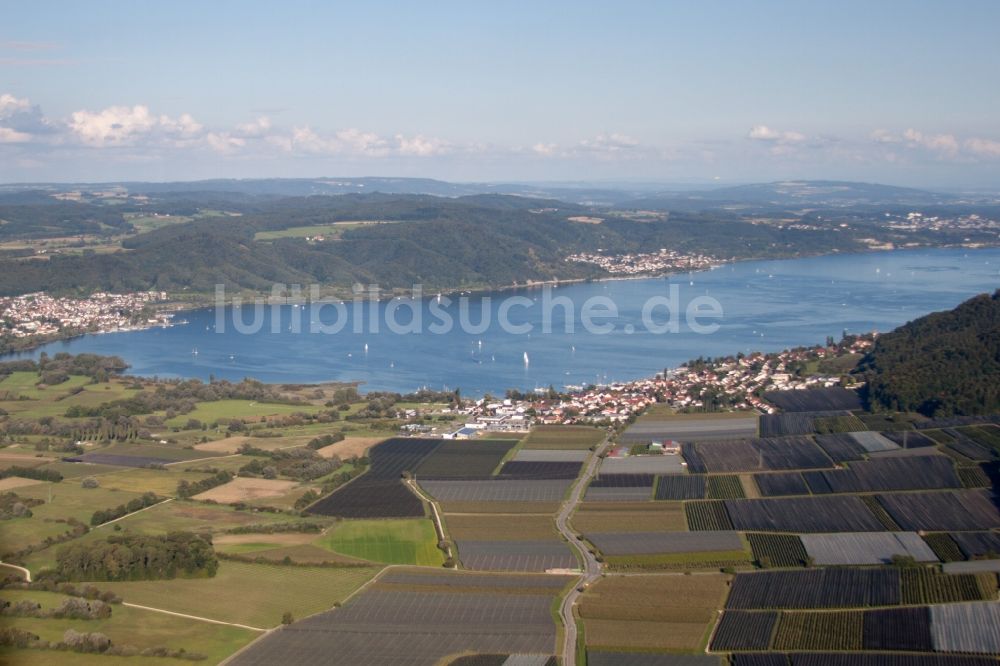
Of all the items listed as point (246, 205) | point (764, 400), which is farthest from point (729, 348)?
point (246, 205)

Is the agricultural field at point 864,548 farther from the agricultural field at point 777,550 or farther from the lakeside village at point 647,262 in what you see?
the lakeside village at point 647,262

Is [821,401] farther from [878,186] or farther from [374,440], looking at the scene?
[878,186]

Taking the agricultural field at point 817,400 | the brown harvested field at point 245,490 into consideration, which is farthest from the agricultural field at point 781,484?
the brown harvested field at point 245,490

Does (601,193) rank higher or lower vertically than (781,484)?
higher

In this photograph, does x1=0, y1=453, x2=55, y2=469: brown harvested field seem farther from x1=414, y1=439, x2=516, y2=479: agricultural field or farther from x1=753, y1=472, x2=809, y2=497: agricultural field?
x1=753, y1=472, x2=809, y2=497: agricultural field

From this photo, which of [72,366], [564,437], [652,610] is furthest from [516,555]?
[72,366]

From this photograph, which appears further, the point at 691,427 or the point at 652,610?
the point at 691,427

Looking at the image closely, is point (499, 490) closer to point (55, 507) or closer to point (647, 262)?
point (55, 507)

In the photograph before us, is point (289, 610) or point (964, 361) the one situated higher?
point (964, 361)
